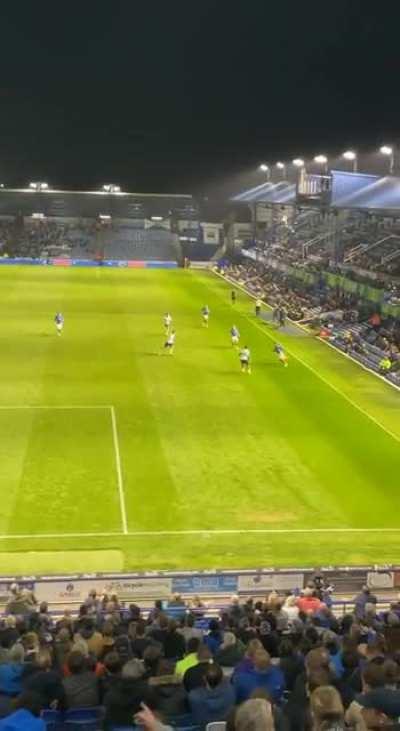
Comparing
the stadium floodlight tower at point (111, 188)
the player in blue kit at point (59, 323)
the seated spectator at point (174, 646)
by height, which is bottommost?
the player in blue kit at point (59, 323)

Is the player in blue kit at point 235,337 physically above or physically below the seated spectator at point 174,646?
below

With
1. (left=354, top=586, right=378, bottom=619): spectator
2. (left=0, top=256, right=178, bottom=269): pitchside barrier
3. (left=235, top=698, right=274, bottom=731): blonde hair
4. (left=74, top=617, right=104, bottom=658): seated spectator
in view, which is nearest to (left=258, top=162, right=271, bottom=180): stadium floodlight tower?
(left=0, top=256, right=178, bottom=269): pitchside barrier

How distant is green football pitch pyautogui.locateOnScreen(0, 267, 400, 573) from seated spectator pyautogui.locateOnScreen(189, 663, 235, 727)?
476 inches

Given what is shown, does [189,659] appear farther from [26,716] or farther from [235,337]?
[235,337]

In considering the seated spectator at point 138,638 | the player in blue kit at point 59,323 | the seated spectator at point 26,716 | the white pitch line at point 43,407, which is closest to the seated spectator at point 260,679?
the seated spectator at point 138,638

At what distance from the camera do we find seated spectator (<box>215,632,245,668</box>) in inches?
406

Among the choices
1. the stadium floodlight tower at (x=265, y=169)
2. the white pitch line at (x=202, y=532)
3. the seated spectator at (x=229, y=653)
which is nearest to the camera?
the seated spectator at (x=229, y=653)

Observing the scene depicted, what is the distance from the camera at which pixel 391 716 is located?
7430 mm

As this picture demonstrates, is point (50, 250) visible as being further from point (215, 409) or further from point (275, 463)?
point (275, 463)

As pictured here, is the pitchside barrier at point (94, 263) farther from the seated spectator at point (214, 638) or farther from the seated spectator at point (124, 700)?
the seated spectator at point (124, 700)

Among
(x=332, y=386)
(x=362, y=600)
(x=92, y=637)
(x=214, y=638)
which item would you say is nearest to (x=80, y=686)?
(x=92, y=637)

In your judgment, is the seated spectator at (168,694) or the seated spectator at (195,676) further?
the seated spectator at (195,676)

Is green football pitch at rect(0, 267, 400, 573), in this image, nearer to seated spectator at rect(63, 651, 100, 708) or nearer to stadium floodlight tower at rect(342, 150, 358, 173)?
seated spectator at rect(63, 651, 100, 708)

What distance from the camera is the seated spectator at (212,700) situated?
8.30 m
